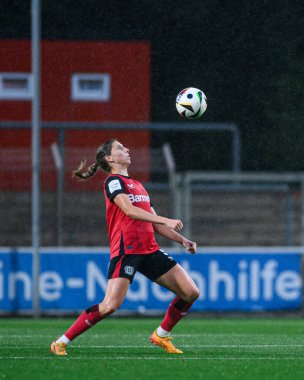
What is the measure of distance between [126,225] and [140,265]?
1.36 feet

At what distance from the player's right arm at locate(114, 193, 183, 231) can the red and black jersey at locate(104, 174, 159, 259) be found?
13cm

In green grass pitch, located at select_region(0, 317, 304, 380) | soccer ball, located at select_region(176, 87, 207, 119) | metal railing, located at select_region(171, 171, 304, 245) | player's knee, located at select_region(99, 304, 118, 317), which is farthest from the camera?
metal railing, located at select_region(171, 171, 304, 245)

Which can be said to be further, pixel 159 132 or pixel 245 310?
pixel 159 132

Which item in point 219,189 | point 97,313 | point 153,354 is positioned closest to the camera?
point 97,313

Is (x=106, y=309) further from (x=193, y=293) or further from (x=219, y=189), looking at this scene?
(x=219, y=189)

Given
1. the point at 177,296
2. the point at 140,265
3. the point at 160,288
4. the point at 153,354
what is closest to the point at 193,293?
the point at 177,296

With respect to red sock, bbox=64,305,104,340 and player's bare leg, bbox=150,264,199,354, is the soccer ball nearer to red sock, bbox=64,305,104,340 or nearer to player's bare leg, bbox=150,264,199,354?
player's bare leg, bbox=150,264,199,354

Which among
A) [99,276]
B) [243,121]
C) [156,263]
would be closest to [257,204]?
[99,276]

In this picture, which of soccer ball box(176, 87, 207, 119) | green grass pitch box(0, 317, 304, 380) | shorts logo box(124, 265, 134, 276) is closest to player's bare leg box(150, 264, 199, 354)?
green grass pitch box(0, 317, 304, 380)

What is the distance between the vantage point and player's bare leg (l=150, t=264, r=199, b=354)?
1180cm

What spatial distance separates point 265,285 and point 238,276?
0.46m

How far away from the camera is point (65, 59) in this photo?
2712 cm

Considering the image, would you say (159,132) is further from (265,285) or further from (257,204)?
(265,285)

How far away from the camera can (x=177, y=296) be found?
12.0 metres
